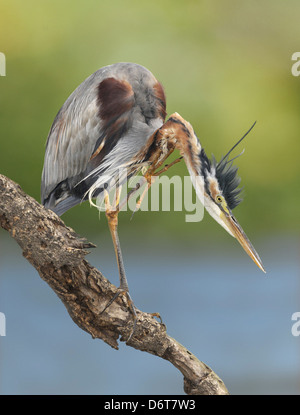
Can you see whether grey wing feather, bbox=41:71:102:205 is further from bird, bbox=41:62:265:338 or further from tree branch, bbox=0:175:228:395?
tree branch, bbox=0:175:228:395

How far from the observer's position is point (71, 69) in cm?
222

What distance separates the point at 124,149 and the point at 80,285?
1.51 feet

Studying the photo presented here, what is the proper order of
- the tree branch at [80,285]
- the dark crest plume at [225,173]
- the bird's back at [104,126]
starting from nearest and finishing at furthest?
the tree branch at [80,285] < the dark crest plume at [225,173] < the bird's back at [104,126]

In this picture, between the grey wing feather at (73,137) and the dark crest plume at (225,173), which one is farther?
the grey wing feather at (73,137)

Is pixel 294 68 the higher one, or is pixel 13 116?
pixel 294 68

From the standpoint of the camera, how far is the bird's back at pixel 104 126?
5.76ft

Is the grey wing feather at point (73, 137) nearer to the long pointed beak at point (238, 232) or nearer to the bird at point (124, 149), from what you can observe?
the bird at point (124, 149)

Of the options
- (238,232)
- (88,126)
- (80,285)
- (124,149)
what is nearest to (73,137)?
(88,126)

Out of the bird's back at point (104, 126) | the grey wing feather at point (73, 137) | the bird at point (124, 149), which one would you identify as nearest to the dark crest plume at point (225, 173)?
the bird at point (124, 149)

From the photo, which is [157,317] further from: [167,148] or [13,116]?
[13,116]

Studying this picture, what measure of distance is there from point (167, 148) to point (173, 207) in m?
0.58

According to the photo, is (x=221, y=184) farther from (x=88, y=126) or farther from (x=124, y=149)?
(x=88, y=126)

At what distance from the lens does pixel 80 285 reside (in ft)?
5.20
